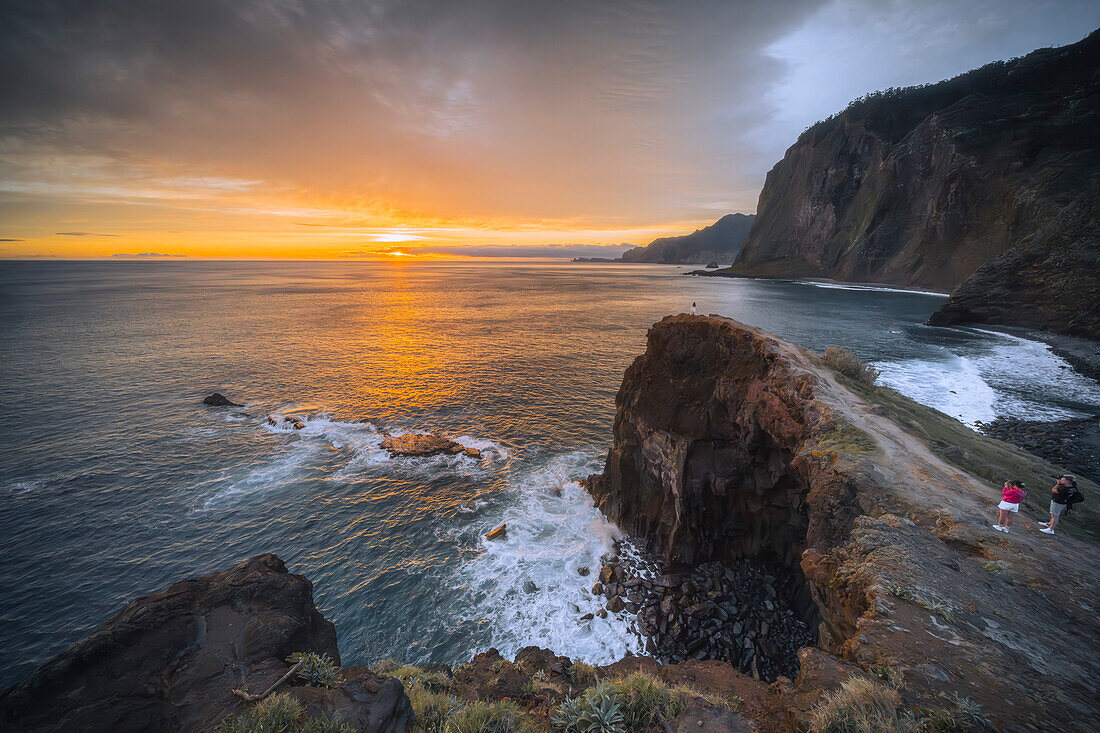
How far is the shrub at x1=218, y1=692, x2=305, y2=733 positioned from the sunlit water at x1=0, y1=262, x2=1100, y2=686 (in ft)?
28.0

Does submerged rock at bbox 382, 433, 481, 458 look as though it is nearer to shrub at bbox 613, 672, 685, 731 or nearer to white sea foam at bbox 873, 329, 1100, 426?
shrub at bbox 613, 672, 685, 731

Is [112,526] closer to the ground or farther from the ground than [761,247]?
closer to the ground

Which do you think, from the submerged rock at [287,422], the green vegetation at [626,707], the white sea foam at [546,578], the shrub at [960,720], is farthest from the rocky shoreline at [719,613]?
the submerged rock at [287,422]

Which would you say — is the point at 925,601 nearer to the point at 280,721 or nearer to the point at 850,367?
the point at 280,721

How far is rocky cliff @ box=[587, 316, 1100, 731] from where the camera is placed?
602cm

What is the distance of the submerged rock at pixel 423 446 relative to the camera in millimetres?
25422

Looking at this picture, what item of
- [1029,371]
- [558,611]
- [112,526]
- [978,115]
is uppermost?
[978,115]

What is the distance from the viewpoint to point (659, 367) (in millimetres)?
19906

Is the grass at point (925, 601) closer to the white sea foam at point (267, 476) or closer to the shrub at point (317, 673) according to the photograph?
the shrub at point (317, 673)

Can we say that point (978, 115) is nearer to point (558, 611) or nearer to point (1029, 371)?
point (1029, 371)

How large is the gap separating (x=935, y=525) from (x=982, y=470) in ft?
24.8

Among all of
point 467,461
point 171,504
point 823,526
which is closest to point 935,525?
point 823,526

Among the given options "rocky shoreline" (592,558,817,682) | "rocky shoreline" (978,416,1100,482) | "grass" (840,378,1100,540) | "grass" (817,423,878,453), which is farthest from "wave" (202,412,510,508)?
"rocky shoreline" (978,416,1100,482)

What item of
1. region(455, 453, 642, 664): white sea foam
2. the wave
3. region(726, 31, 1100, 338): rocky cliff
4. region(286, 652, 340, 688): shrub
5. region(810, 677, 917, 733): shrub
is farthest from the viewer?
region(726, 31, 1100, 338): rocky cliff
